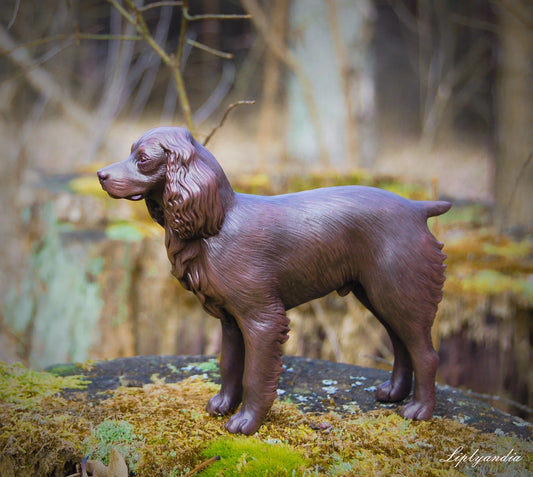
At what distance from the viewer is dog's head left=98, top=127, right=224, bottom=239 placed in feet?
5.90

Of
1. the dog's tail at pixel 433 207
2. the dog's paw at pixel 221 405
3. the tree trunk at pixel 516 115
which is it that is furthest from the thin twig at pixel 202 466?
the tree trunk at pixel 516 115

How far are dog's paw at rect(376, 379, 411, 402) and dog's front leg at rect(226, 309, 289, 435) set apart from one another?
59cm

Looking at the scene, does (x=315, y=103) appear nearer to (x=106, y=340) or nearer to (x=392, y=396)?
(x=106, y=340)

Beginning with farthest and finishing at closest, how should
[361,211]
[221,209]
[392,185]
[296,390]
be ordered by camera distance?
[392,185]
[296,390]
[361,211]
[221,209]

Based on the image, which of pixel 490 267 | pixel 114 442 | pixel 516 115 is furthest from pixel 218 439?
pixel 516 115

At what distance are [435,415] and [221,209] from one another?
1.29m

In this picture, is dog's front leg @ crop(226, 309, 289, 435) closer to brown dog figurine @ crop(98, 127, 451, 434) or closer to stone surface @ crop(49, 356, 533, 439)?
brown dog figurine @ crop(98, 127, 451, 434)

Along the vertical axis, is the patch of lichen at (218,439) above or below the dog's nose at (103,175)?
below

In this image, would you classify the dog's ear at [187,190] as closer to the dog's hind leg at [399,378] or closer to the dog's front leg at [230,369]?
the dog's front leg at [230,369]

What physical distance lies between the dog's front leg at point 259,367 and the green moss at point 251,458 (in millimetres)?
81

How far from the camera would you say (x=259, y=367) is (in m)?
1.94

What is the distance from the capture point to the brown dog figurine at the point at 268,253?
1835 millimetres

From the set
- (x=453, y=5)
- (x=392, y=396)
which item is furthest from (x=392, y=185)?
(x=453, y=5)

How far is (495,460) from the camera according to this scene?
1.74 m
